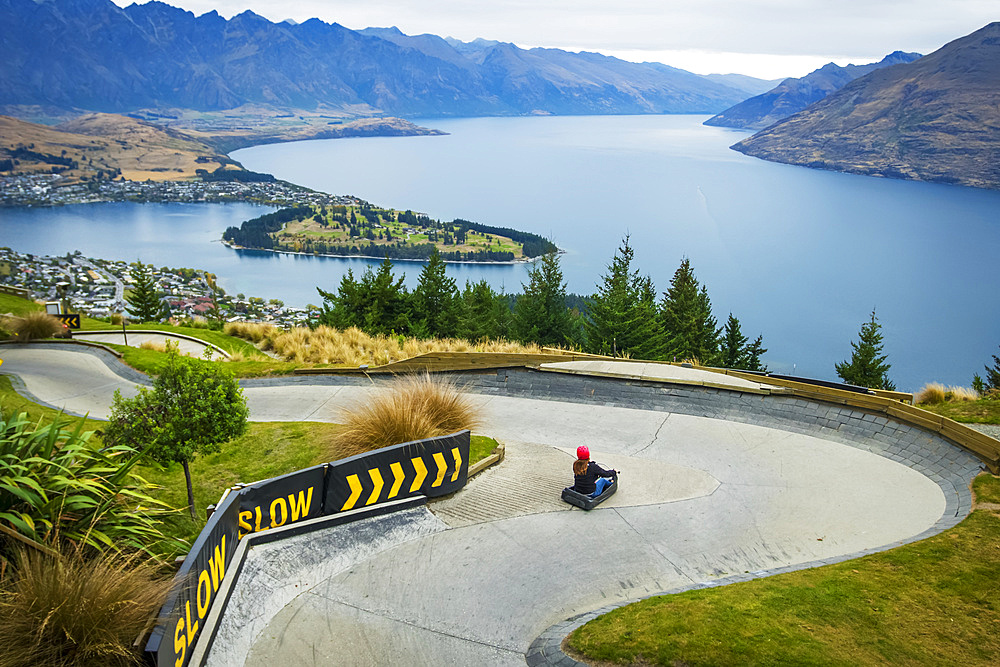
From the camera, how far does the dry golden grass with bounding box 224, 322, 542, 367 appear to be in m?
18.5

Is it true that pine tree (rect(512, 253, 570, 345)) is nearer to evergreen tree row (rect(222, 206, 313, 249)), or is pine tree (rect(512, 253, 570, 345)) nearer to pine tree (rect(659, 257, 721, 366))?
pine tree (rect(659, 257, 721, 366))

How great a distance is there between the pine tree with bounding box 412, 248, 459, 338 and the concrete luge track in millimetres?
13824

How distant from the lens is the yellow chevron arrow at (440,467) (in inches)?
373

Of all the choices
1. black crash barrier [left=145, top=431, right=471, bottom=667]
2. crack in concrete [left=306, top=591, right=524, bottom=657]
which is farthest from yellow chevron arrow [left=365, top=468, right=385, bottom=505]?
crack in concrete [left=306, top=591, right=524, bottom=657]

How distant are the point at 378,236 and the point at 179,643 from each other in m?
118

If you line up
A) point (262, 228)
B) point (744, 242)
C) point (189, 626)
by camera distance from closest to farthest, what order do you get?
point (189, 626)
point (744, 242)
point (262, 228)

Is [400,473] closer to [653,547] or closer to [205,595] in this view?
[205,595]

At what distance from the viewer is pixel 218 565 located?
260 inches

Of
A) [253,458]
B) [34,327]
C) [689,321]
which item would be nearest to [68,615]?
[253,458]

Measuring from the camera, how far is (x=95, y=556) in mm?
5695

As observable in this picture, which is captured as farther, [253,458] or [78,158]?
[78,158]

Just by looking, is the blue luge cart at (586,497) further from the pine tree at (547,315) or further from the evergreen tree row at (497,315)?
the pine tree at (547,315)

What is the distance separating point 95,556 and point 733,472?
29.2ft

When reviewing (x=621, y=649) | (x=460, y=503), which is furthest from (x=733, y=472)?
(x=621, y=649)
